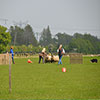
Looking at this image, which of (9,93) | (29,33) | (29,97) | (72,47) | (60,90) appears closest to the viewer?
(29,97)

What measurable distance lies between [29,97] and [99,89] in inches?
120

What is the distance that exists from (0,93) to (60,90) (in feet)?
6.65

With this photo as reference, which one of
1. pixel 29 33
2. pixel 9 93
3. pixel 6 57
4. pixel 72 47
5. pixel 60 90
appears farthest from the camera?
pixel 29 33

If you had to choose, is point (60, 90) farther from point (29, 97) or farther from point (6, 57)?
point (6, 57)

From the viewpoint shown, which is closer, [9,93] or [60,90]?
[9,93]

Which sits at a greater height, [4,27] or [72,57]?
[4,27]

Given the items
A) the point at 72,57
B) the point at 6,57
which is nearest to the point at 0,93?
the point at 6,57

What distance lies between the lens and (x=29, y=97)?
10547 mm

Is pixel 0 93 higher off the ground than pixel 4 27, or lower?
lower

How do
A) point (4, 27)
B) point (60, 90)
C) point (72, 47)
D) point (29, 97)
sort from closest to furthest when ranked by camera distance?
point (29, 97) → point (60, 90) → point (4, 27) → point (72, 47)

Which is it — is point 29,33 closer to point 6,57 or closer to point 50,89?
point 6,57

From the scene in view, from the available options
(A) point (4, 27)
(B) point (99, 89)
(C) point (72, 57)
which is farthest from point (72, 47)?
(B) point (99, 89)

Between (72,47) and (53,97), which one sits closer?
(53,97)

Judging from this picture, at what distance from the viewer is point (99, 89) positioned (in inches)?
494
